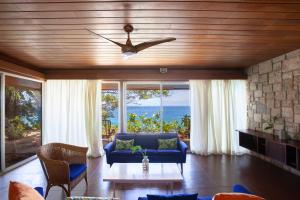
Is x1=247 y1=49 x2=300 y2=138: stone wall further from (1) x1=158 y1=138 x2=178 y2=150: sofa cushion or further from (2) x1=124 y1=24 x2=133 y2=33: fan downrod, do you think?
(2) x1=124 y1=24 x2=133 y2=33: fan downrod

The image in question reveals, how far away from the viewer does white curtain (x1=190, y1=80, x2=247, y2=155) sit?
269 inches

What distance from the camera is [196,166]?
559cm

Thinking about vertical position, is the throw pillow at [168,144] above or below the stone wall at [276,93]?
below

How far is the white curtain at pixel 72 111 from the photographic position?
266 inches

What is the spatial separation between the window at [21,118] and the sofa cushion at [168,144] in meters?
3.30

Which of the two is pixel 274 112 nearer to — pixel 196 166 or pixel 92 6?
Result: pixel 196 166

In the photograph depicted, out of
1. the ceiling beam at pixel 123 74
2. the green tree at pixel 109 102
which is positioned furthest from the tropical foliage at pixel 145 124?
the ceiling beam at pixel 123 74

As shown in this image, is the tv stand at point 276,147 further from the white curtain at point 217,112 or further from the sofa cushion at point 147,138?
the sofa cushion at point 147,138

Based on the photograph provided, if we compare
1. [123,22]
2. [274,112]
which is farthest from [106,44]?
[274,112]

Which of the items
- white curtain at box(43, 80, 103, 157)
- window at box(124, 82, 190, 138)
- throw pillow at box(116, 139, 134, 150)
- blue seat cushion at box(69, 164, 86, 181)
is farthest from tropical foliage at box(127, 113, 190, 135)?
blue seat cushion at box(69, 164, 86, 181)

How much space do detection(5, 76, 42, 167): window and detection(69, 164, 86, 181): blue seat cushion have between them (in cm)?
213

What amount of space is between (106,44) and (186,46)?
4.56 ft

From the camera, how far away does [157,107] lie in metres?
7.28

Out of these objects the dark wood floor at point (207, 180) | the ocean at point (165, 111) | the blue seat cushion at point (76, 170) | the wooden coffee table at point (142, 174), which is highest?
the ocean at point (165, 111)
